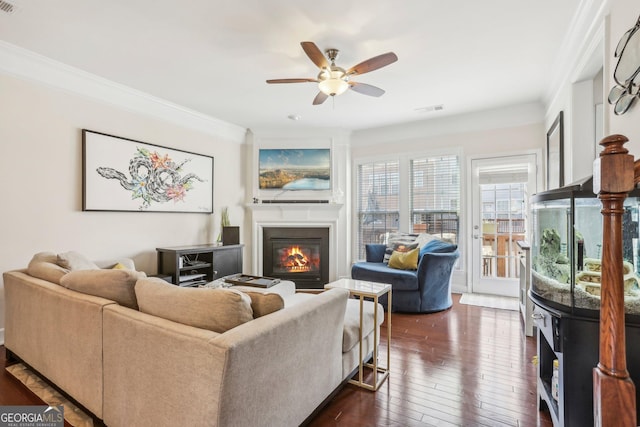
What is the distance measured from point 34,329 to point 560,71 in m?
4.99

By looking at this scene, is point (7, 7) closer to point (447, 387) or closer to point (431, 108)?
point (447, 387)

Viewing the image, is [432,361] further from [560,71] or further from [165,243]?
[165,243]

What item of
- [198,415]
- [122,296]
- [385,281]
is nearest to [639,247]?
[198,415]

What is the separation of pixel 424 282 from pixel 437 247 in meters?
0.58

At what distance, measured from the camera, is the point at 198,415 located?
1.19 metres

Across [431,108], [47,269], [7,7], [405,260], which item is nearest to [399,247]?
[405,260]

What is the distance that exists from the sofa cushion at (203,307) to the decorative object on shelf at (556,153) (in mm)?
3512

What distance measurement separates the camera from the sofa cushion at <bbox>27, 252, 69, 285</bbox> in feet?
6.95

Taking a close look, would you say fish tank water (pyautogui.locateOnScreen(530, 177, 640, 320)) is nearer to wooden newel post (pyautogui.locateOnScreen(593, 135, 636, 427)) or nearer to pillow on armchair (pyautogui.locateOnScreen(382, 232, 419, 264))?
wooden newel post (pyautogui.locateOnScreen(593, 135, 636, 427))

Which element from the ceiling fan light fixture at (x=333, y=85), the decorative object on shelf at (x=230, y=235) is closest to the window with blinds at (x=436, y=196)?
the ceiling fan light fixture at (x=333, y=85)

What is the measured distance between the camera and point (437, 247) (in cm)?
409

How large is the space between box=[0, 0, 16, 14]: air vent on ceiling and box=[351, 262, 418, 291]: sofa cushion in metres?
4.11

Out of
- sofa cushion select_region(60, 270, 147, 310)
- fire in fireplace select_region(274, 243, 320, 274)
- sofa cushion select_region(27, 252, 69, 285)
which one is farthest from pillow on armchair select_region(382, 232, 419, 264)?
sofa cushion select_region(27, 252, 69, 285)

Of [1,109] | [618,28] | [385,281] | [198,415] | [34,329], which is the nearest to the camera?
[198,415]
